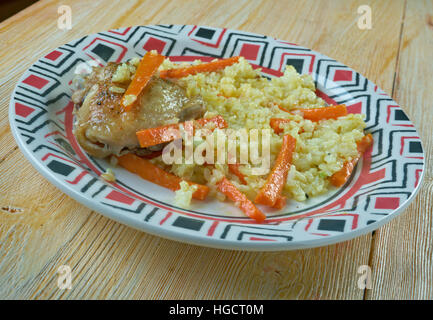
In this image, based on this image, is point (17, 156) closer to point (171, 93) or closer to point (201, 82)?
point (171, 93)

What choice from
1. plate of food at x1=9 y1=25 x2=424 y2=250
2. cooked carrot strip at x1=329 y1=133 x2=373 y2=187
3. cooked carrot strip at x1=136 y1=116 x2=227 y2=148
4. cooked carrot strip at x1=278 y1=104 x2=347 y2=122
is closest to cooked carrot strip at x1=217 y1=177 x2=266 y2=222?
plate of food at x1=9 y1=25 x2=424 y2=250

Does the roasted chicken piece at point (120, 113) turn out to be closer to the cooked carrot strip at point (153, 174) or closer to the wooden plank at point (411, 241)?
the cooked carrot strip at point (153, 174)

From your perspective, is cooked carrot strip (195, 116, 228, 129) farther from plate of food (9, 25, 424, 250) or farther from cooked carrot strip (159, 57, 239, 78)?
cooked carrot strip (159, 57, 239, 78)

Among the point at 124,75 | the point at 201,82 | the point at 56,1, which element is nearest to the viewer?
the point at 124,75

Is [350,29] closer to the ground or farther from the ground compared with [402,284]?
farther from the ground

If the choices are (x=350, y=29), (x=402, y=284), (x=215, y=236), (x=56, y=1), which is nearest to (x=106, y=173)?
(x=215, y=236)

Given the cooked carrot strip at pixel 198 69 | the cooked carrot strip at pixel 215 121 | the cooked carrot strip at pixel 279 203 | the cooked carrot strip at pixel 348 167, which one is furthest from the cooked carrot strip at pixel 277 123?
the cooked carrot strip at pixel 198 69

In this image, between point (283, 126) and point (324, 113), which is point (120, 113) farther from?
point (324, 113)
